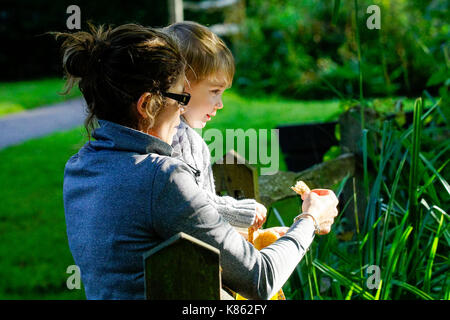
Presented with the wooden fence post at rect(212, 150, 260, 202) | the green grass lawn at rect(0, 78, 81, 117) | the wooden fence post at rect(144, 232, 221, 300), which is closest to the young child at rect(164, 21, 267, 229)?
the wooden fence post at rect(212, 150, 260, 202)

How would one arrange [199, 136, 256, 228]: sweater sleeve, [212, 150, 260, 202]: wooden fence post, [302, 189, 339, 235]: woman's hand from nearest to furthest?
[302, 189, 339, 235]: woman's hand → [199, 136, 256, 228]: sweater sleeve → [212, 150, 260, 202]: wooden fence post

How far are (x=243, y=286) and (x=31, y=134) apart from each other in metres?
7.41

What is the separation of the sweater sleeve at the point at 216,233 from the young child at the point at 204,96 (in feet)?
1.24

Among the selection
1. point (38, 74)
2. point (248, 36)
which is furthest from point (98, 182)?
point (38, 74)

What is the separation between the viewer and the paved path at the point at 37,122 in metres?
7.94

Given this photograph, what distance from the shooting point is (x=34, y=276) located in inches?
128

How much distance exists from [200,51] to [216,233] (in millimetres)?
743

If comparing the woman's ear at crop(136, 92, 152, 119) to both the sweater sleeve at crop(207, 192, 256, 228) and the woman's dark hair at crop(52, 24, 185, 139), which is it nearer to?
the woman's dark hair at crop(52, 24, 185, 139)

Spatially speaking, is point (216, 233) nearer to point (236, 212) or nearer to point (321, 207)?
point (321, 207)

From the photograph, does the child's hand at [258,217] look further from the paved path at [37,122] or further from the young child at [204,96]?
the paved path at [37,122]

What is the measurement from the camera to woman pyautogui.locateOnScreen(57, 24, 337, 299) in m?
1.18

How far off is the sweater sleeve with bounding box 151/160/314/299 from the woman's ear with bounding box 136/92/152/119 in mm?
172

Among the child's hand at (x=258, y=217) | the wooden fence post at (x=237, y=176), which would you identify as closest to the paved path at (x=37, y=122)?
the wooden fence post at (x=237, y=176)
